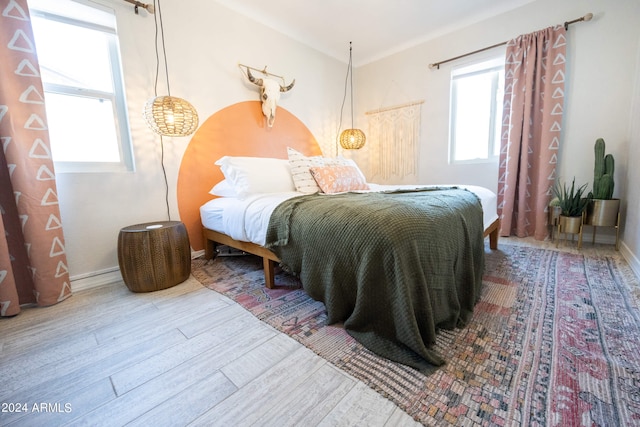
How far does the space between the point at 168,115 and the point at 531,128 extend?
3462mm

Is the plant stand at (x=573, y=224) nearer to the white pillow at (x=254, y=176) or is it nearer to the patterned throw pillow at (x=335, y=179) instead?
the patterned throw pillow at (x=335, y=179)

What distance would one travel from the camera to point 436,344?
42.8 inches

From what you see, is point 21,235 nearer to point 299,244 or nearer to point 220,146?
point 220,146

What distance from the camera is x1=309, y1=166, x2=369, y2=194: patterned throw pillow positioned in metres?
2.22

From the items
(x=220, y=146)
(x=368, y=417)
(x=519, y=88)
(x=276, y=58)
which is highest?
(x=276, y=58)

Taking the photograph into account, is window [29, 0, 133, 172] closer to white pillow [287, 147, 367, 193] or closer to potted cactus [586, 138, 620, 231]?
white pillow [287, 147, 367, 193]

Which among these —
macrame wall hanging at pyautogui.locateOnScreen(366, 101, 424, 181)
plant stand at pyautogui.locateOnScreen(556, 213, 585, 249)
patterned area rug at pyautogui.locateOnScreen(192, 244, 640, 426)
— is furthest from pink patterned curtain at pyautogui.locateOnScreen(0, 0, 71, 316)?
plant stand at pyautogui.locateOnScreen(556, 213, 585, 249)

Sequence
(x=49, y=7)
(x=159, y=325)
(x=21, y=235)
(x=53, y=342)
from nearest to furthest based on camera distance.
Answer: (x=53, y=342) < (x=159, y=325) < (x=21, y=235) < (x=49, y=7)

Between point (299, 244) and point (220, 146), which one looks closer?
point (299, 244)

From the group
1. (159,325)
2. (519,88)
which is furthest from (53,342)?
(519,88)

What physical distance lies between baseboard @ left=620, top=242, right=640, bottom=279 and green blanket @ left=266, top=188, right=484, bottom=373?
1285 millimetres

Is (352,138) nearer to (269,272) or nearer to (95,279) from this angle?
(269,272)

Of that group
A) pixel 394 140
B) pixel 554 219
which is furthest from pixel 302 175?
pixel 554 219

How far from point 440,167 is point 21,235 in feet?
12.9
